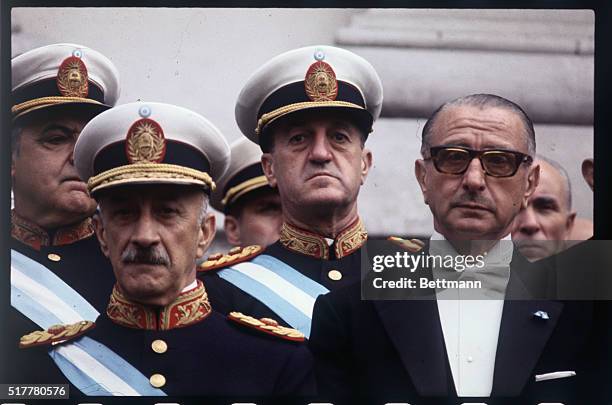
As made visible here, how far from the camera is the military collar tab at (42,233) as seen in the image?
5344 mm

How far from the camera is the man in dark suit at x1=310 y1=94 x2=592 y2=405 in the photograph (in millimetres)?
5145

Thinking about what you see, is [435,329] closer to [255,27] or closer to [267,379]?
[267,379]

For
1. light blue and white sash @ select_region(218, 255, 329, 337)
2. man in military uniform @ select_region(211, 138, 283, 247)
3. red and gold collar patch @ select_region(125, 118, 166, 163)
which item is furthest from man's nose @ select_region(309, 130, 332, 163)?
red and gold collar patch @ select_region(125, 118, 166, 163)

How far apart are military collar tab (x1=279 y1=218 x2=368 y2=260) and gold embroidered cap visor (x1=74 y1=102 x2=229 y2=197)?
1.22 feet

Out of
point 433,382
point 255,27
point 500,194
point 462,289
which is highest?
point 255,27

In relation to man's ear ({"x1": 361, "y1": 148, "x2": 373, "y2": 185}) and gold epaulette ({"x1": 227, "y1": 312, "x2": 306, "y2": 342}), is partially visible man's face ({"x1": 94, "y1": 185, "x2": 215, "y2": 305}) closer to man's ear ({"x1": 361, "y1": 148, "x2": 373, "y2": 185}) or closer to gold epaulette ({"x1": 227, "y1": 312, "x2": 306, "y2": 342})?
gold epaulette ({"x1": 227, "y1": 312, "x2": 306, "y2": 342})

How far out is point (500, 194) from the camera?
5.13 metres

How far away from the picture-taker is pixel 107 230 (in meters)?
5.20

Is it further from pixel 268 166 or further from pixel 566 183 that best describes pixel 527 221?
pixel 268 166

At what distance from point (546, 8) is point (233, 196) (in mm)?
1477

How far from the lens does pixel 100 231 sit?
5.25 metres

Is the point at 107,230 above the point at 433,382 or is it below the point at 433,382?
above

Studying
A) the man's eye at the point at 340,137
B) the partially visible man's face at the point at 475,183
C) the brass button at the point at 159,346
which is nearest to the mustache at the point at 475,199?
the partially visible man's face at the point at 475,183

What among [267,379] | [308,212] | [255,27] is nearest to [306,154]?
[308,212]
